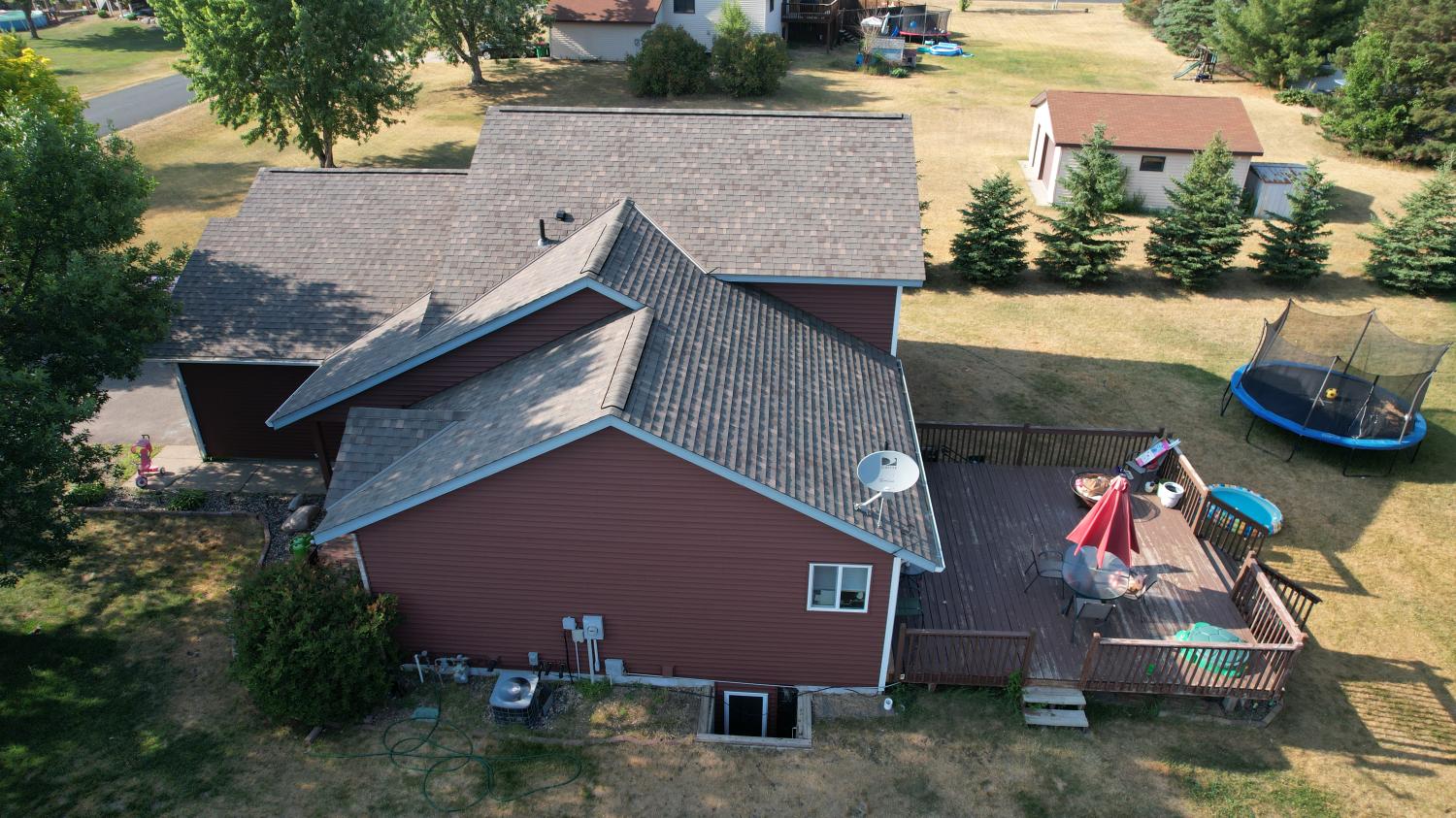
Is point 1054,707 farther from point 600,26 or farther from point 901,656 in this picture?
point 600,26

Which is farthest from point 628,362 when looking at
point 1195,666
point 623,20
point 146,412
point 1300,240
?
point 623,20

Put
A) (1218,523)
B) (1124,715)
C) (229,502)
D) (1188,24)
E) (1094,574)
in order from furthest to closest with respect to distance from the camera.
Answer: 1. (1188,24)
2. (229,502)
3. (1218,523)
4. (1094,574)
5. (1124,715)

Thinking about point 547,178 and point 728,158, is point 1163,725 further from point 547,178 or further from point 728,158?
point 547,178

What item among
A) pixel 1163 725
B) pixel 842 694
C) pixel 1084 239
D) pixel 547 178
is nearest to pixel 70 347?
pixel 547 178

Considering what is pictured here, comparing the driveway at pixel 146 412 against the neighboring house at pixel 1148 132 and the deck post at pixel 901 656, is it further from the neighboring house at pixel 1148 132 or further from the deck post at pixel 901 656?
the neighboring house at pixel 1148 132

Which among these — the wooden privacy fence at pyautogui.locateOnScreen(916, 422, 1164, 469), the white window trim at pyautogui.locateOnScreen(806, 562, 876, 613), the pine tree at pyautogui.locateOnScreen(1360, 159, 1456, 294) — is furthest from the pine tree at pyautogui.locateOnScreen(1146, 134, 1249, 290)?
the white window trim at pyautogui.locateOnScreen(806, 562, 876, 613)

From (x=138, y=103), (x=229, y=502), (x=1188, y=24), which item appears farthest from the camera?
(x=1188, y=24)

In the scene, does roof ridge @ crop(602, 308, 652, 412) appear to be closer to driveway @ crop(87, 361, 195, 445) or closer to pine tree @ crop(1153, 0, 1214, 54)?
driveway @ crop(87, 361, 195, 445)
